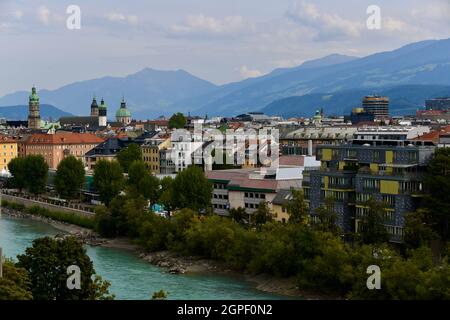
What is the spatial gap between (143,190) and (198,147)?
23.6ft

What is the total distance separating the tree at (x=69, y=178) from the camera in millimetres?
28250

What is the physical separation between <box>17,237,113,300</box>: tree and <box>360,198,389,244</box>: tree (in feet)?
17.7

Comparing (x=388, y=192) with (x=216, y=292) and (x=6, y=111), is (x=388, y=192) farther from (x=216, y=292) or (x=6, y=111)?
(x=6, y=111)

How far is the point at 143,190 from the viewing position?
76.6 feet

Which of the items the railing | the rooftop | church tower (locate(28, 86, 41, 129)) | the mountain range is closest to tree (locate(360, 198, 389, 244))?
the railing

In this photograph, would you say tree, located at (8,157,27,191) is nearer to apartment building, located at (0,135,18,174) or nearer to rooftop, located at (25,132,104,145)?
rooftop, located at (25,132,104,145)

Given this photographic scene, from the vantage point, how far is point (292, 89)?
163125mm

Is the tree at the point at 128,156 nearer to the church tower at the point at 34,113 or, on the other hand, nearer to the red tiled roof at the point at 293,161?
the red tiled roof at the point at 293,161

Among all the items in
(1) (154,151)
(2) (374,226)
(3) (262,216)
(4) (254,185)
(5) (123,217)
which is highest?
(1) (154,151)

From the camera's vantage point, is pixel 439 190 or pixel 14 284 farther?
pixel 439 190

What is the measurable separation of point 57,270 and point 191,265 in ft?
18.7

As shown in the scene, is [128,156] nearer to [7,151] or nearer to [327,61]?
[7,151]

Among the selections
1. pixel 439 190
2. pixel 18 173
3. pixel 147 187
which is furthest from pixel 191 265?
pixel 18 173

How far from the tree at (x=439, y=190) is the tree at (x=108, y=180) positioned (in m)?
11.4
